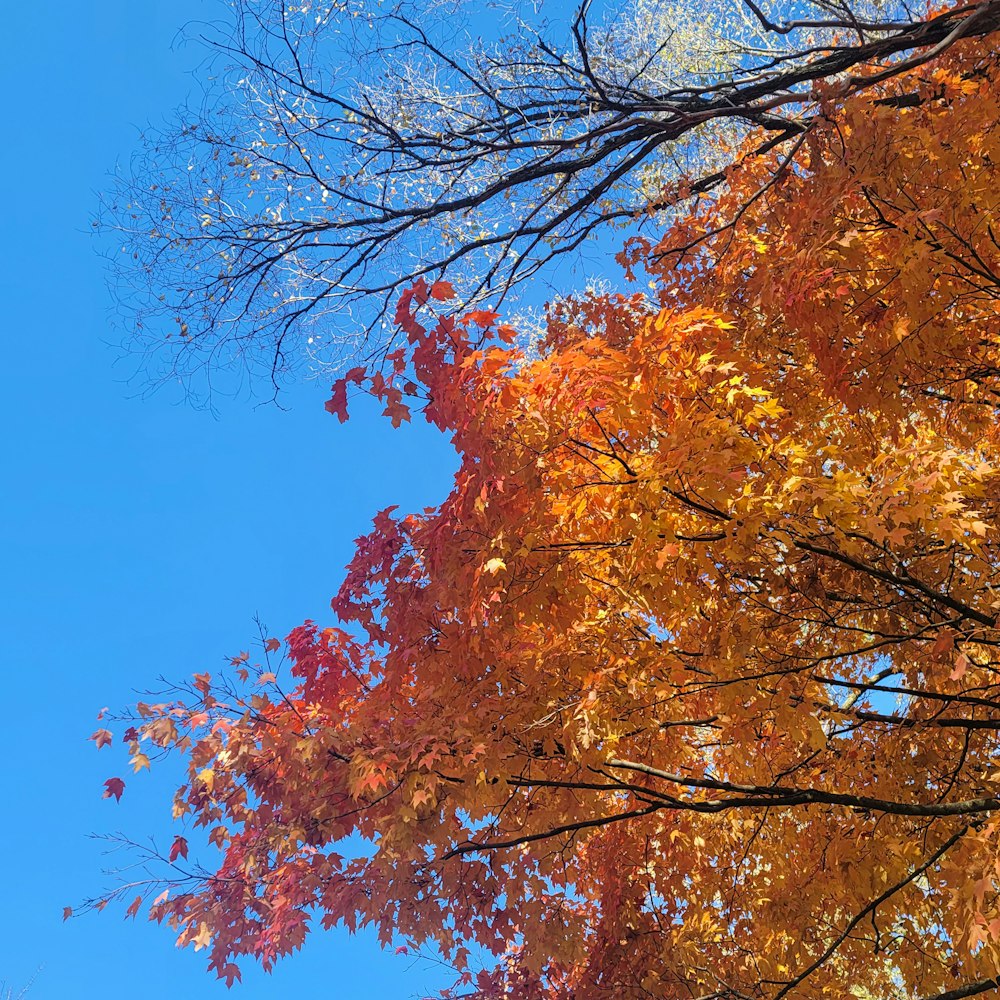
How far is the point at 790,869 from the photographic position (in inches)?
281

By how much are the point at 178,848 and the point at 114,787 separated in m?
0.59

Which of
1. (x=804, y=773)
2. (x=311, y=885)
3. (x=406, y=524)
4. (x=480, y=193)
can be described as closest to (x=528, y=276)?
(x=480, y=193)

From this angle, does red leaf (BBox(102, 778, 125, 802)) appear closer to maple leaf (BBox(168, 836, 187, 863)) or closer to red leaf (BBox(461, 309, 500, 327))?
maple leaf (BBox(168, 836, 187, 863))

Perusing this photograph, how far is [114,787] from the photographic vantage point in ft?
18.5

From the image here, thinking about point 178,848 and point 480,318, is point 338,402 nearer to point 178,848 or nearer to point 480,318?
point 480,318

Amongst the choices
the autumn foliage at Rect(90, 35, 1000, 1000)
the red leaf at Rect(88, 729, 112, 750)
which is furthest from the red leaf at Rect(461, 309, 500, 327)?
the red leaf at Rect(88, 729, 112, 750)

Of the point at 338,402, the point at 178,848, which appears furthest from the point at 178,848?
the point at 338,402

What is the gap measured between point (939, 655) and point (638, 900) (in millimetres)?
3810

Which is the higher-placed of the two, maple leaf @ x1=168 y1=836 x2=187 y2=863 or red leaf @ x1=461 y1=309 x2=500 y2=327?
red leaf @ x1=461 y1=309 x2=500 y2=327

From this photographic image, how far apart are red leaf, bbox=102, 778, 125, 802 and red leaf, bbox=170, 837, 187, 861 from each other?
0.48 metres

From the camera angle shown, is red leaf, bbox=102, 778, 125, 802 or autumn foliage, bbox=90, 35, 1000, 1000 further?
red leaf, bbox=102, 778, 125, 802

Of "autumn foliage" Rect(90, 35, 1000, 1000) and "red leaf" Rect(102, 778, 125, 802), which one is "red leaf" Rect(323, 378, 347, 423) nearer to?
"autumn foliage" Rect(90, 35, 1000, 1000)

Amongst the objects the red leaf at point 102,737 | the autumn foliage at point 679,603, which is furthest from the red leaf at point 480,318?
the red leaf at point 102,737

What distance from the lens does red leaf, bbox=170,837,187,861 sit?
5.56m
